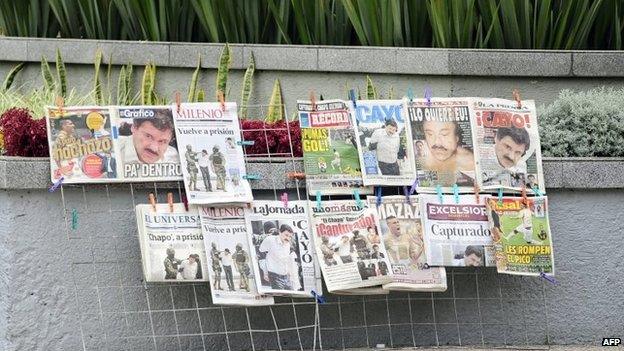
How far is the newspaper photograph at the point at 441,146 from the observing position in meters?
7.84

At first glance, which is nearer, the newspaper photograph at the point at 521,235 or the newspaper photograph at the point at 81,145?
the newspaper photograph at the point at 81,145

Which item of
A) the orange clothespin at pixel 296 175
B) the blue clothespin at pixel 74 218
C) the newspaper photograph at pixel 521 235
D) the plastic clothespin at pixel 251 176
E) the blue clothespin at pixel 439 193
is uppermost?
the plastic clothespin at pixel 251 176

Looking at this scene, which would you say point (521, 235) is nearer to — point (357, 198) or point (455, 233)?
point (455, 233)

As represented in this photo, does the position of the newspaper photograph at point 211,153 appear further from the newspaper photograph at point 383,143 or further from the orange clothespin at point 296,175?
the newspaper photograph at point 383,143

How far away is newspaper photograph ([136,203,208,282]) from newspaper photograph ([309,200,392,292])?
2.18 feet

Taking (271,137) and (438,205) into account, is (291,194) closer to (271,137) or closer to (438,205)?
(271,137)

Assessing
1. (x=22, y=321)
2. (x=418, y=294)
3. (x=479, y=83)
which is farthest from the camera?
(x=479, y=83)

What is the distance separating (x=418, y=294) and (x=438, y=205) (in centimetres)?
63

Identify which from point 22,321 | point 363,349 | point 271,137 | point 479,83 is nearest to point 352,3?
point 479,83

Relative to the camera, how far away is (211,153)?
768 cm

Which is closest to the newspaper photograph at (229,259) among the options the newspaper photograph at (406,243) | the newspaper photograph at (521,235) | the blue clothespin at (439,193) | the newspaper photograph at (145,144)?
the newspaper photograph at (145,144)

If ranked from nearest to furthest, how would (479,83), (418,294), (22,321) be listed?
(22,321), (418,294), (479,83)

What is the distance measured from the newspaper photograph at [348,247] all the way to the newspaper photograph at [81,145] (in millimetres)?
1181

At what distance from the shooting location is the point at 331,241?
7.67 meters
